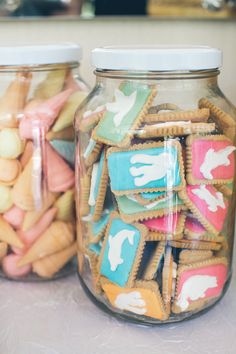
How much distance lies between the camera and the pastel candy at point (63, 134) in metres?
0.52

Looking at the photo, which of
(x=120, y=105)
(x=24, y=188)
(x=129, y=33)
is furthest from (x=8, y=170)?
(x=129, y=33)

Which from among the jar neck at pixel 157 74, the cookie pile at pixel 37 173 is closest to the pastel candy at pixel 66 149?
the cookie pile at pixel 37 173

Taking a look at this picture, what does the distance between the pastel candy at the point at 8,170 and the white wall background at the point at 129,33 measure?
243mm

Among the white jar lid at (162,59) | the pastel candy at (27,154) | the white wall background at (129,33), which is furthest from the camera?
the white wall background at (129,33)

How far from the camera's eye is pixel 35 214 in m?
0.52

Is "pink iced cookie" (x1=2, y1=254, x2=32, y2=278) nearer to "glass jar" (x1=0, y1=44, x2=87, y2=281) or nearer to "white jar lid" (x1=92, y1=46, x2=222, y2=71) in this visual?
"glass jar" (x1=0, y1=44, x2=87, y2=281)

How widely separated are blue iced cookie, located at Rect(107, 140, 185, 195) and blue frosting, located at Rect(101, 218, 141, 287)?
0.03 meters

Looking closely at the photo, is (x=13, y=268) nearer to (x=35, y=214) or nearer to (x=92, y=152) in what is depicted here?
(x=35, y=214)

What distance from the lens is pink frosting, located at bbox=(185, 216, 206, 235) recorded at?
45 cm

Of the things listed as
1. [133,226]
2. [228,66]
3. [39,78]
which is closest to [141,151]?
[133,226]

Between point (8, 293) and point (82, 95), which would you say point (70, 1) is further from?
point (8, 293)

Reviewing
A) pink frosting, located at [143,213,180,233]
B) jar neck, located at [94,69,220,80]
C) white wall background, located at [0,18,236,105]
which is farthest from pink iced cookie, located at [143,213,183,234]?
white wall background, located at [0,18,236,105]

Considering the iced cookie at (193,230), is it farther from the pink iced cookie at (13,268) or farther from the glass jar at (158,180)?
the pink iced cookie at (13,268)

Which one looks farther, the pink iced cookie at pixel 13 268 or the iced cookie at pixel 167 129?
the pink iced cookie at pixel 13 268
